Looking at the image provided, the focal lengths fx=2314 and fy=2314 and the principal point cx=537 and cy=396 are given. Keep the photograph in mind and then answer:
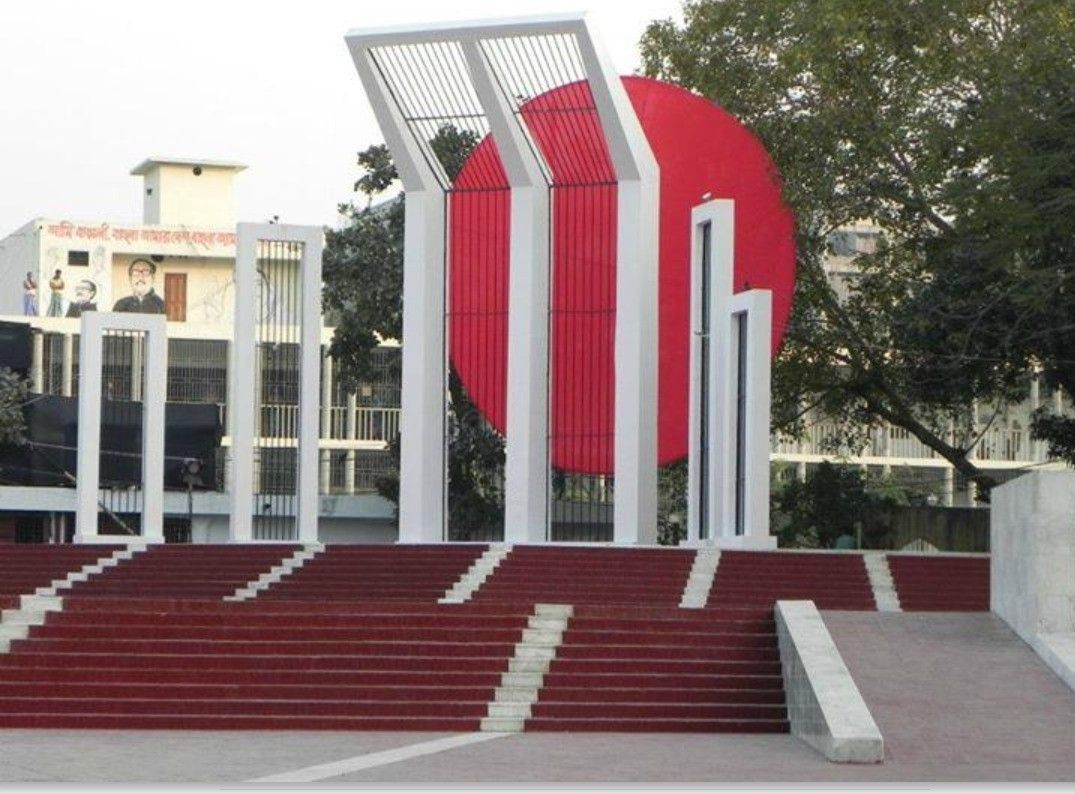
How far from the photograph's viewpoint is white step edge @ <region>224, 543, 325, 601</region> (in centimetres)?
2859

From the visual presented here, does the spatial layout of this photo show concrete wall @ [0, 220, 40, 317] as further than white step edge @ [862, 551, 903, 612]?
Yes

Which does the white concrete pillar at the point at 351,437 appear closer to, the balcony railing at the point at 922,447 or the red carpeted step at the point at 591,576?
the balcony railing at the point at 922,447

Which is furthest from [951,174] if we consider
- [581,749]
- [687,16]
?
[581,749]

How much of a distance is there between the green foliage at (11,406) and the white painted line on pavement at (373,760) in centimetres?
3646

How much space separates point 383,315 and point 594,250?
1140 centimetres

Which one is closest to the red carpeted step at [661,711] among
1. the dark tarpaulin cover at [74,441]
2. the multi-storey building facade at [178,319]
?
the multi-storey building facade at [178,319]

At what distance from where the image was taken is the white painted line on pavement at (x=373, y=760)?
14195 millimetres

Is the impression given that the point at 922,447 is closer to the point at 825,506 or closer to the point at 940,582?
the point at 825,506

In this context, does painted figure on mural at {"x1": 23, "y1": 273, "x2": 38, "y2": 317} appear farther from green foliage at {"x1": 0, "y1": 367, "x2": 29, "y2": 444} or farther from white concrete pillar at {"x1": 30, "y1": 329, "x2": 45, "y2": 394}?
green foliage at {"x1": 0, "y1": 367, "x2": 29, "y2": 444}

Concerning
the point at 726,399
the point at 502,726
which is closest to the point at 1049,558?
the point at 502,726

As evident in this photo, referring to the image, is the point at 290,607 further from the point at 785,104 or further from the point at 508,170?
the point at 785,104

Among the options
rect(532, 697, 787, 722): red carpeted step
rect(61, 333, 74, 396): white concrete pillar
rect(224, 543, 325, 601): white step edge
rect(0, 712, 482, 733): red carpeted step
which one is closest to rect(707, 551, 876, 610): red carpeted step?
rect(224, 543, 325, 601): white step edge

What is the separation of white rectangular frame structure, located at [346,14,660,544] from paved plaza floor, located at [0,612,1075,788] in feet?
36.2

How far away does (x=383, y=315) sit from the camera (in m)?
43.3
